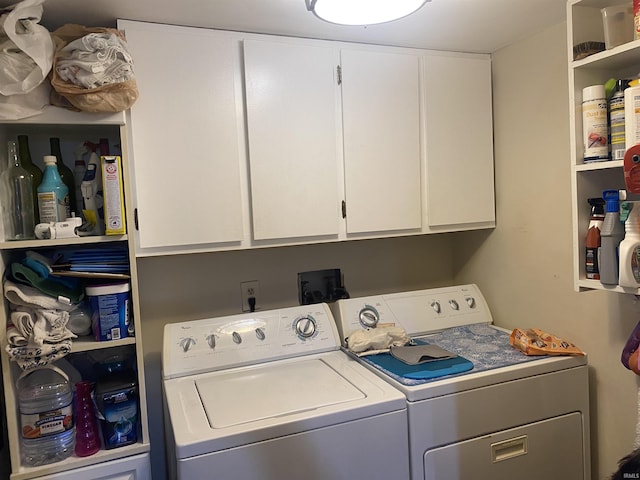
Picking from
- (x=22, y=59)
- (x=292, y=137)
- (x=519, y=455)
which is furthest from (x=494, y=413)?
(x=22, y=59)

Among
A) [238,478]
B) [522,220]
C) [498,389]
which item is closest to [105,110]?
[238,478]

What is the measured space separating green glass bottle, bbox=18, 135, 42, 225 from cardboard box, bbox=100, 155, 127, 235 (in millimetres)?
248

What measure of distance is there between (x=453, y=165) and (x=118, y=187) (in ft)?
4.50

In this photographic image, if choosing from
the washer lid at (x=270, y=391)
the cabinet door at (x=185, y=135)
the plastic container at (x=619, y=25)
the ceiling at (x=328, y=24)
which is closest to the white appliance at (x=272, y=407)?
the washer lid at (x=270, y=391)

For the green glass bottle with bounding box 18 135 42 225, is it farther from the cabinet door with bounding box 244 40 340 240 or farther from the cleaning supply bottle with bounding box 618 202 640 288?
the cleaning supply bottle with bounding box 618 202 640 288

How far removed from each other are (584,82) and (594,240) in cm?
50

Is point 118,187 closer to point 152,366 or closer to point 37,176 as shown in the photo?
point 37,176

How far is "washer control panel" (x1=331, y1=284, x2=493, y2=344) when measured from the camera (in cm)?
201

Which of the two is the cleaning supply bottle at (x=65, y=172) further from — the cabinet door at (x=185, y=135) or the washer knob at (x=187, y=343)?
the washer knob at (x=187, y=343)

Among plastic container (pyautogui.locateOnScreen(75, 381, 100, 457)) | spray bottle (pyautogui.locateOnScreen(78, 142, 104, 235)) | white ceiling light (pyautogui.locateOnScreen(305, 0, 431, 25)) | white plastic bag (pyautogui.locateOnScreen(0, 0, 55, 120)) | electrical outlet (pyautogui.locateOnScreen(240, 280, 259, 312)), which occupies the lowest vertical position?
plastic container (pyautogui.locateOnScreen(75, 381, 100, 457))

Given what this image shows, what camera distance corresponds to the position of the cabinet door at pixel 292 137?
5.65ft

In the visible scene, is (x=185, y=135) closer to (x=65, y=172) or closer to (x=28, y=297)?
(x=65, y=172)

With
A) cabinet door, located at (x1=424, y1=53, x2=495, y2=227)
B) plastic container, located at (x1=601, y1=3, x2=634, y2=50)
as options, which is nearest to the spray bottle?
cabinet door, located at (x1=424, y1=53, x2=495, y2=227)

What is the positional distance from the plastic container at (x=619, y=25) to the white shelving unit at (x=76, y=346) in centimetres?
150
